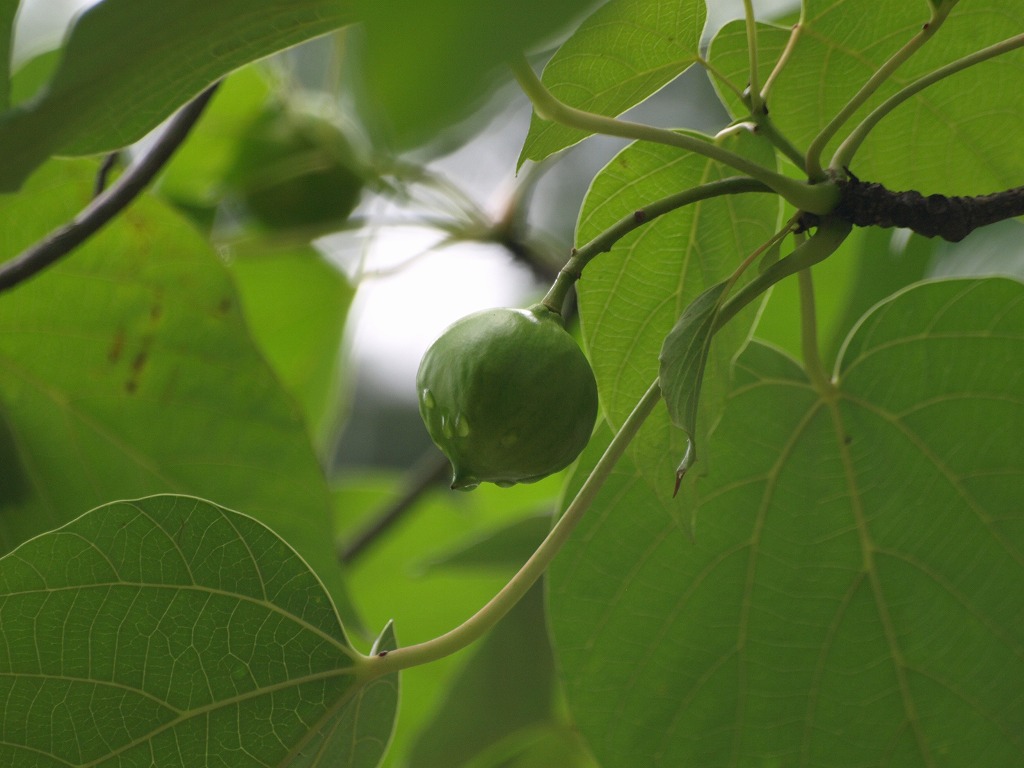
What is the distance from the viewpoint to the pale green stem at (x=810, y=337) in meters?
0.59

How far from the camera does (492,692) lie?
107 centimetres

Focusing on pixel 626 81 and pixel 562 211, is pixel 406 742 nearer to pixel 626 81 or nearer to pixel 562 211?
pixel 626 81

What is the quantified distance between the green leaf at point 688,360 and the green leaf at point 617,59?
108 mm

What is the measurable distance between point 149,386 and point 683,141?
483mm

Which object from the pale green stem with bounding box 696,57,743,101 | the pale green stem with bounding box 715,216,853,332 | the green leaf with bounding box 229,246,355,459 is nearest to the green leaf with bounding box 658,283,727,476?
the pale green stem with bounding box 715,216,853,332

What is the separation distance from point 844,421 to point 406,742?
2.37 ft

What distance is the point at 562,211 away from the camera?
299cm

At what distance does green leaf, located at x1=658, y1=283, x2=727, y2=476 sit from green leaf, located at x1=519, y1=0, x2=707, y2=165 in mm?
108

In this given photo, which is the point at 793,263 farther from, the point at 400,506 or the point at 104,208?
the point at 400,506

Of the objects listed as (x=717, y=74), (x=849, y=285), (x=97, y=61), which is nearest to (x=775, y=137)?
(x=717, y=74)

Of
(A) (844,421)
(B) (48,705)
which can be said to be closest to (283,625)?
(B) (48,705)

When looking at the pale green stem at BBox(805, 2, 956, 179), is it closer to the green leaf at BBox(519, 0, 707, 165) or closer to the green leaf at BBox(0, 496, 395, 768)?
the green leaf at BBox(519, 0, 707, 165)

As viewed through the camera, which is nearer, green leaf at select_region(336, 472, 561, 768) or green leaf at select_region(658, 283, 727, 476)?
green leaf at select_region(658, 283, 727, 476)

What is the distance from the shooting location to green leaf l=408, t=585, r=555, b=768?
106 cm
